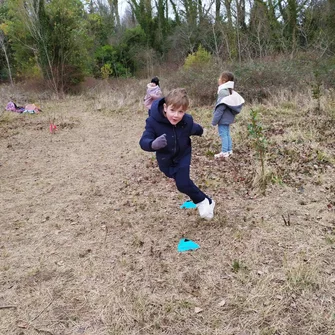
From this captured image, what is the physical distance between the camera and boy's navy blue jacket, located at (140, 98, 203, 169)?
3.02m

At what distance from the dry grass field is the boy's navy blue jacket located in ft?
2.87

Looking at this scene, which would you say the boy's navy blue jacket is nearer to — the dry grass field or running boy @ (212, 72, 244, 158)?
the dry grass field

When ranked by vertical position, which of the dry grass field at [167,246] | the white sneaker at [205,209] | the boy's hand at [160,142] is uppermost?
the boy's hand at [160,142]

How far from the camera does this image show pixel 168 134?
121 inches

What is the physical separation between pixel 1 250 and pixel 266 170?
Answer: 354 cm

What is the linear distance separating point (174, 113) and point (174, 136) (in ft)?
0.85

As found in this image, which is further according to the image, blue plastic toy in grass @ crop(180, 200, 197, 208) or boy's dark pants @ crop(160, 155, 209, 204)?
blue plastic toy in grass @ crop(180, 200, 197, 208)

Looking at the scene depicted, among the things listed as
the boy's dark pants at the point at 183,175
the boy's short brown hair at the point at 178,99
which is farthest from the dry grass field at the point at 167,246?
the boy's short brown hair at the point at 178,99

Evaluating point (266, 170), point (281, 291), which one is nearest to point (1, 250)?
point (281, 291)

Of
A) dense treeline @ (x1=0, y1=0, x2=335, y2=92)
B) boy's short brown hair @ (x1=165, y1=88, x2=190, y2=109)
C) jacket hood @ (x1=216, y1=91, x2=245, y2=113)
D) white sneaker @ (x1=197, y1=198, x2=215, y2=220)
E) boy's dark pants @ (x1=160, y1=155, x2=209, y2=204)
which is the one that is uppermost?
dense treeline @ (x1=0, y1=0, x2=335, y2=92)

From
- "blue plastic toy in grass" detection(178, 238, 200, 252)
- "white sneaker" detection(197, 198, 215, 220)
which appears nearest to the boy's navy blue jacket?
"white sneaker" detection(197, 198, 215, 220)

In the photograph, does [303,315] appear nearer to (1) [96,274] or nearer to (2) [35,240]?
(1) [96,274]

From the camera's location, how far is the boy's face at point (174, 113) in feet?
9.56

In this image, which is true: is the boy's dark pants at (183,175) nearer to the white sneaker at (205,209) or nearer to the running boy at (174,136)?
the running boy at (174,136)
